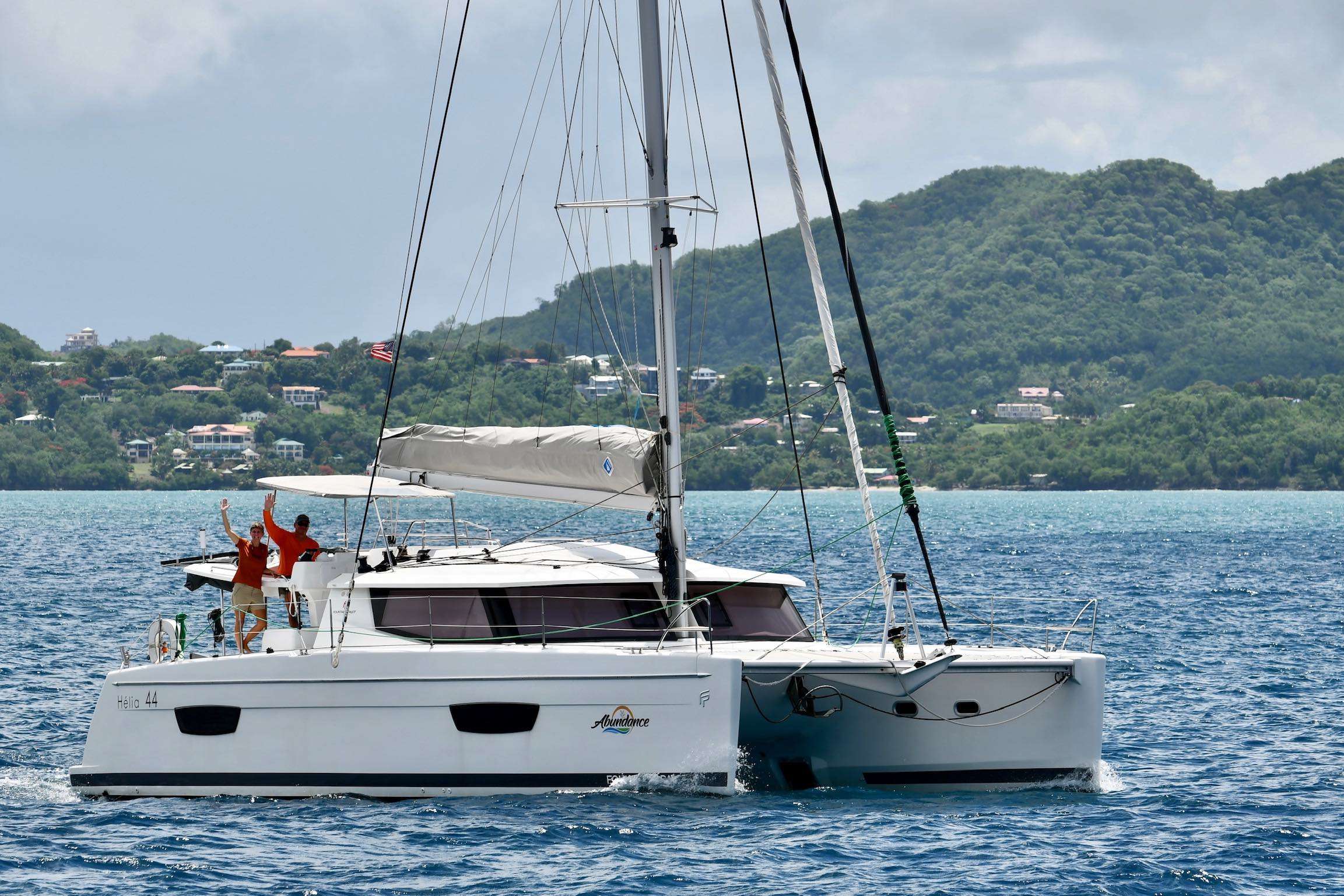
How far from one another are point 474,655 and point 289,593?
324cm

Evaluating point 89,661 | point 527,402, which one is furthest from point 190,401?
point 89,661

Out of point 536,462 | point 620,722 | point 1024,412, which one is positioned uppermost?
point 1024,412

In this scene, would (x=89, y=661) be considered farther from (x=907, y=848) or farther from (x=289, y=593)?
(x=907, y=848)

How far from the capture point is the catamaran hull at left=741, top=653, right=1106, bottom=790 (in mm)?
12969

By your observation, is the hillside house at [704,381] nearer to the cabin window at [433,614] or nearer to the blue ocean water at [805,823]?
the blue ocean water at [805,823]

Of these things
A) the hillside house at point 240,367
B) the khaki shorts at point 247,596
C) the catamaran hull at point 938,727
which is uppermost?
the hillside house at point 240,367

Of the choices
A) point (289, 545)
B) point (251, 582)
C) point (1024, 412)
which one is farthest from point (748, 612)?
point (1024, 412)

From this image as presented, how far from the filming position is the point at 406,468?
1577 cm

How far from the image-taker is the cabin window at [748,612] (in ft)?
46.3

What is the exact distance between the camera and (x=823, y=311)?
45.3ft

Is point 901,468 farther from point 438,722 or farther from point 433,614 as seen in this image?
point 438,722

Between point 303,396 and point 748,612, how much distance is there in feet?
496

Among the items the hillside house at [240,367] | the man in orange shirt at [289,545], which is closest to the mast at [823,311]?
the man in orange shirt at [289,545]

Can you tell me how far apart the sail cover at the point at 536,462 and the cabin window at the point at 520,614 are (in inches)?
35.0
